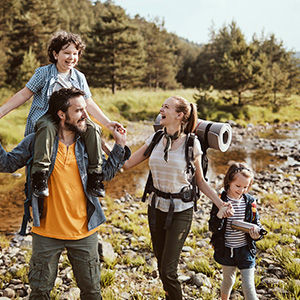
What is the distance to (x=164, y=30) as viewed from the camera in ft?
151

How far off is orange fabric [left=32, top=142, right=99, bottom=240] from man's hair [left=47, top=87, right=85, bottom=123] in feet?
0.97

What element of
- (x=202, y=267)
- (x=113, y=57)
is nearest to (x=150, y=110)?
(x=113, y=57)

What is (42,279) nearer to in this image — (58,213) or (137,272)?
(58,213)

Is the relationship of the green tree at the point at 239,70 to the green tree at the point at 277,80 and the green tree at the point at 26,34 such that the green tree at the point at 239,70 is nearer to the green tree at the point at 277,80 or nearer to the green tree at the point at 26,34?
the green tree at the point at 277,80

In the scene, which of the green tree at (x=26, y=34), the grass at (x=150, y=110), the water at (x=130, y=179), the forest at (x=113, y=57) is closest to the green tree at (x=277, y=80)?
the forest at (x=113, y=57)

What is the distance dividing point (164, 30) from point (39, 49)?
22.2 metres

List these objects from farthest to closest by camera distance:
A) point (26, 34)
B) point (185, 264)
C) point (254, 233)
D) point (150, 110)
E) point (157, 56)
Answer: point (157, 56) < point (26, 34) < point (150, 110) < point (185, 264) < point (254, 233)

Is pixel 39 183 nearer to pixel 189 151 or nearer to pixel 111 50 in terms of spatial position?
pixel 189 151

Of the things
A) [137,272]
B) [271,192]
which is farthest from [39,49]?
[137,272]

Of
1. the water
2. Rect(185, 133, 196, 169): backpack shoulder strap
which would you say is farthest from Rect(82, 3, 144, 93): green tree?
Rect(185, 133, 196, 169): backpack shoulder strap

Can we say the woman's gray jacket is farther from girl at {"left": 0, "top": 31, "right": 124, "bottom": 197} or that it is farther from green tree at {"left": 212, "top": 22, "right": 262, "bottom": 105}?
green tree at {"left": 212, "top": 22, "right": 262, "bottom": 105}

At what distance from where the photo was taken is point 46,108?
9.88ft

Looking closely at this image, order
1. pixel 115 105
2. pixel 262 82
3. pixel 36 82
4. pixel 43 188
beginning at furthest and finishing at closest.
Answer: pixel 262 82 < pixel 115 105 < pixel 36 82 < pixel 43 188

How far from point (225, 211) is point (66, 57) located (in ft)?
7.57
